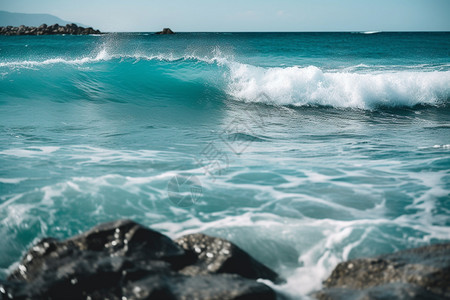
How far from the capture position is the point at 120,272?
2.25 meters

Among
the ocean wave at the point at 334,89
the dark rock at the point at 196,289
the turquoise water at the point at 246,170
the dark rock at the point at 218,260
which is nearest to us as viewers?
the dark rock at the point at 196,289

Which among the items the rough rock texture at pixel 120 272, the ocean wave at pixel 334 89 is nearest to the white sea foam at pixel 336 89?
the ocean wave at pixel 334 89

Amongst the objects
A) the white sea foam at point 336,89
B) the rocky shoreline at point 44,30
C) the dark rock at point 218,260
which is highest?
the rocky shoreline at point 44,30

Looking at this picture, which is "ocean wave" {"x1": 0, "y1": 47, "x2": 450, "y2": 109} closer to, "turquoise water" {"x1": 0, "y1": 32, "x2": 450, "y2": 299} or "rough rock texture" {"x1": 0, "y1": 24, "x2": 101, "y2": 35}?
"turquoise water" {"x1": 0, "y1": 32, "x2": 450, "y2": 299}

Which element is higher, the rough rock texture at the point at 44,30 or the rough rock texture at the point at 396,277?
the rough rock texture at the point at 44,30

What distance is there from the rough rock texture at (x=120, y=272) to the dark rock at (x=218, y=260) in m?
0.01

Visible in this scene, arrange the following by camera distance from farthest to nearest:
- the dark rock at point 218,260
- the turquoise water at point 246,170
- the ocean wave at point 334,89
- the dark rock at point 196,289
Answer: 1. the ocean wave at point 334,89
2. the turquoise water at point 246,170
3. the dark rock at point 218,260
4. the dark rock at point 196,289

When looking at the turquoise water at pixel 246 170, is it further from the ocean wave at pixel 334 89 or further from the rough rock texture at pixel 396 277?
the rough rock texture at pixel 396 277

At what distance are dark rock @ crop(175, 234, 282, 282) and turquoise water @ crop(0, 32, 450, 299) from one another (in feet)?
0.74

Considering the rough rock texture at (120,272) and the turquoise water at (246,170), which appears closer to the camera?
the rough rock texture at (120,272)

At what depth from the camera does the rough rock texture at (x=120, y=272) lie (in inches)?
84.2

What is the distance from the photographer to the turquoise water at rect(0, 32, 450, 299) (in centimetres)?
326

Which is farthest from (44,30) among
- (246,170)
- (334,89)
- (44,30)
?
(246,170)

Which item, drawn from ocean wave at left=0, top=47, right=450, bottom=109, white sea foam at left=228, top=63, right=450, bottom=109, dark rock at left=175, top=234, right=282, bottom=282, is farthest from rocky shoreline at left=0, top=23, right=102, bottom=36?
dark rock at left=175, top=234, right=282, bottom=282
